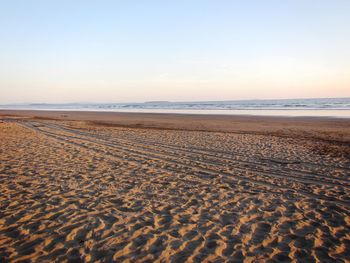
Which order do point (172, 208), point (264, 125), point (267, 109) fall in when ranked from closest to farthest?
point (172, 208), point (264, 125), point (267, 109)

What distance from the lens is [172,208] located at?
5.75 metres

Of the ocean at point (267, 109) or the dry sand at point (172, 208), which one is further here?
the ocean at point (267, 109)

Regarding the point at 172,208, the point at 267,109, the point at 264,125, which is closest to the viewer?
the point at 172,208

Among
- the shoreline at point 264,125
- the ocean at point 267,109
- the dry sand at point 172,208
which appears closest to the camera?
the dry sand at point 172,208

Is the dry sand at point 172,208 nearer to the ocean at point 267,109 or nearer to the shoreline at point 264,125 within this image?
the shoreline at point 264,125

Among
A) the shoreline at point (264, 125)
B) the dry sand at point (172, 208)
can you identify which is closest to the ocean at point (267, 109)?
the shoreline at point (264, 125)

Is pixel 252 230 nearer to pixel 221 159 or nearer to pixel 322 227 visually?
pixel 322 227

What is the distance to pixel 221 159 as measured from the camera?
10.7 m

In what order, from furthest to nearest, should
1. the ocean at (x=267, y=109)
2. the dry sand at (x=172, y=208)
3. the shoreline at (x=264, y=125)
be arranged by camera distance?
the ocean at (x=267, y=109)
the shoreline at (x=264, y=125)
the dry sand at (x=172, y=208)

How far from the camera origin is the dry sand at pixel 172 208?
416 cm

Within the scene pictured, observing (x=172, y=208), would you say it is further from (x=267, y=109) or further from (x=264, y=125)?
(x=267, y=109)

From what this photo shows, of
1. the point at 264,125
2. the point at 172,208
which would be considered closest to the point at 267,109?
the point at 264,125

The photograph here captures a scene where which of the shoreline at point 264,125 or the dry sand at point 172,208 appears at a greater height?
the dry sand at point 172,208

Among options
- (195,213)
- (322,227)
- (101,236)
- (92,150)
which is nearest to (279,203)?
(322,227)
